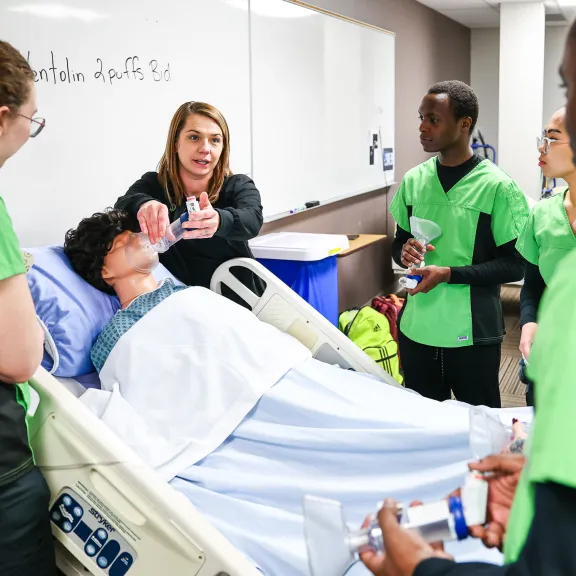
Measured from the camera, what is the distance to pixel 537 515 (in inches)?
25.2

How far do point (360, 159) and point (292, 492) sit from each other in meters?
3.71

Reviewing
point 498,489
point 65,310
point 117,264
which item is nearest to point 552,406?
point 498,489

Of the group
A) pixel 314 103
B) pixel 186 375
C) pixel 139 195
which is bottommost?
pixel 186 375

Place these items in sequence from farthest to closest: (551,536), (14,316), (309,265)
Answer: (309,265), (14,316), (551,536)

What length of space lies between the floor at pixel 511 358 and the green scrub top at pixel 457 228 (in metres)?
1.49

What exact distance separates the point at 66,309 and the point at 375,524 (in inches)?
60.7

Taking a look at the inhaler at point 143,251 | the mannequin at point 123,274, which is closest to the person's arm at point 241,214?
the inhaler at point 143,251

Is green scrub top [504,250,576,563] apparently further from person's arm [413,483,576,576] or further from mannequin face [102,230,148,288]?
mannequin face [102,230,148,288]

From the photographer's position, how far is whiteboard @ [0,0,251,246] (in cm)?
243

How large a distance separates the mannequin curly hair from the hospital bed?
0.74 m

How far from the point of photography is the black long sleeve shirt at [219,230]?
2342 mm

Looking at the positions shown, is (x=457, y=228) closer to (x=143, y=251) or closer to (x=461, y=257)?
(x=461, y=257)

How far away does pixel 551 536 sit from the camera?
627 mm

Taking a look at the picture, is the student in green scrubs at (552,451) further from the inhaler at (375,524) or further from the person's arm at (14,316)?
the person's arm at (14,316)
